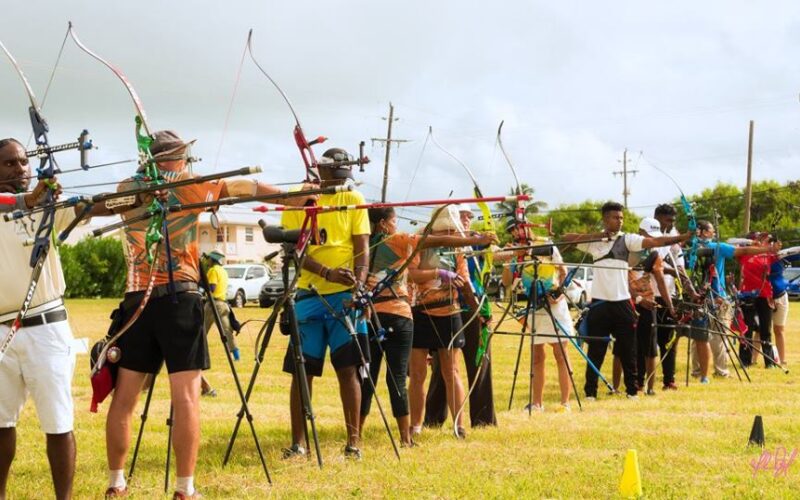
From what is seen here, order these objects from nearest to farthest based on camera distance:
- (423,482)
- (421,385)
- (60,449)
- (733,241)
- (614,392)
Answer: (60,449), (423,482), (421,385), (614,392), (733,241)

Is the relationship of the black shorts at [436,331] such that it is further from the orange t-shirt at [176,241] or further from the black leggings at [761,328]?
the black leggings at [761,328]

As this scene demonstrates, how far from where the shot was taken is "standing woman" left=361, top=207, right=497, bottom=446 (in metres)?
6.99

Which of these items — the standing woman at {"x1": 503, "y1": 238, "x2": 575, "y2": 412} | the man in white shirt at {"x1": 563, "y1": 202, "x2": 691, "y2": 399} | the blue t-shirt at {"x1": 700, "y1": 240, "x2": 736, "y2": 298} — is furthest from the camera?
the blue t-shirt at {"x1": 700, "y1": 240, "x2": 736, "y2": 298}

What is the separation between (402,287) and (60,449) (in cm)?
298

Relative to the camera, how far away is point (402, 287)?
716cm

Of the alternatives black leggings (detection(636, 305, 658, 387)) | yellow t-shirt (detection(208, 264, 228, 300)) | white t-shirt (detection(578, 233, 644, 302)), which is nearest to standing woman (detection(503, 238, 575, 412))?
white t-shirt (detection(578, 233, 644, 302))

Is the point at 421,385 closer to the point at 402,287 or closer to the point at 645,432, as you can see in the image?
the point at 402,287

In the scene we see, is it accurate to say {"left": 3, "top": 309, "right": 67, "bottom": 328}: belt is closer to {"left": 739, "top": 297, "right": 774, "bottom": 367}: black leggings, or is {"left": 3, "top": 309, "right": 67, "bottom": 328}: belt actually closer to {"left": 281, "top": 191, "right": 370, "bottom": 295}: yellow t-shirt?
{"left": 281, "top": 191, "right": 370, "bottom": 295}: yellow t-shirt

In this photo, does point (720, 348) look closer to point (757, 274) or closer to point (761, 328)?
point (761, 328)

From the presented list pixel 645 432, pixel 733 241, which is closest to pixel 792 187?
pixel 733 241

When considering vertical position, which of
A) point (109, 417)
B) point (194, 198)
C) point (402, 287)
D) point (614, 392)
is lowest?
point (614, 392)

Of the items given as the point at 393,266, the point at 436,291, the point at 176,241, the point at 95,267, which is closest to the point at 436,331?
the point at 436,291

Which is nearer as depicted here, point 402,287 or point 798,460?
point 798,460
